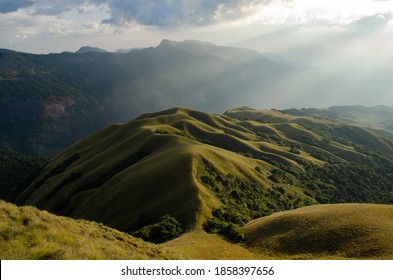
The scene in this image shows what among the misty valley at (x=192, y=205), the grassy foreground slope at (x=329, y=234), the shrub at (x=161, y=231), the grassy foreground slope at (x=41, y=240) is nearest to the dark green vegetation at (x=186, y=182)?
the shrub at (x=161, y=231)

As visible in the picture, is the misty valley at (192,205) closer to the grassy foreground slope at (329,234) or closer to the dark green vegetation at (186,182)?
the grassy foreground slope at (329,234)

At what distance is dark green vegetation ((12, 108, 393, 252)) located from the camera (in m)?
63.2

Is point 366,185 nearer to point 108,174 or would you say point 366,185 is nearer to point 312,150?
point 312,150

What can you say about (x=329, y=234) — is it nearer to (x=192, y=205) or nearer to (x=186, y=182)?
(x=192, y=205)

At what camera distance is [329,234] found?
135 ft

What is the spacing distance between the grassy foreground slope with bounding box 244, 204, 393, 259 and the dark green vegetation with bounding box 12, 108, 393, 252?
592 cm

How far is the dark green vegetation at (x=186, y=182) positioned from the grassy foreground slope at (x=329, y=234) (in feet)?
19.4

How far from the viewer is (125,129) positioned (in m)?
152

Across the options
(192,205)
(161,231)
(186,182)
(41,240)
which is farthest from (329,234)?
(186,182)

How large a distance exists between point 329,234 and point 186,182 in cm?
3522

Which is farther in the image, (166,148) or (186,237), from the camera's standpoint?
(166,148)

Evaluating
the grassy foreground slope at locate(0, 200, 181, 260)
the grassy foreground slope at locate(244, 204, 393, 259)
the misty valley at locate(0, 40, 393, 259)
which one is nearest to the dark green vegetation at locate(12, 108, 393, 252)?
the misty valley at locate(0, 40, 393, 259)
